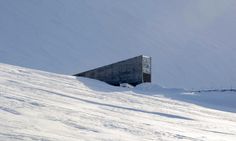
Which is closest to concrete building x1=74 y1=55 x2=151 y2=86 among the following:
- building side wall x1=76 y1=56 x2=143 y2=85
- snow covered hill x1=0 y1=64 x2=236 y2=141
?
building side wall x1=76 y1=56 x2=143 y2=85

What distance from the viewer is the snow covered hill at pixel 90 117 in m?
4.82

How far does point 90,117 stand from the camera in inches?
239

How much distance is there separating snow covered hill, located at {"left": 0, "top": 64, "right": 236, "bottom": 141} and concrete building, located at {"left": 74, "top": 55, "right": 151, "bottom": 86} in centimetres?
375

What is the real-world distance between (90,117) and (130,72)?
8.07 m

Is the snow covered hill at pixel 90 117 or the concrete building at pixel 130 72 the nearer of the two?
the snow covered hill at pixel 90 117

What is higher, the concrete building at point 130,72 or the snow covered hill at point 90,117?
the concrete building at point 130,72

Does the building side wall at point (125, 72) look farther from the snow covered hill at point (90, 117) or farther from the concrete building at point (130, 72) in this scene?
the snow covered hill at point (90, 117)

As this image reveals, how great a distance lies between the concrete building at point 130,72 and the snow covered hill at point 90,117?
3.75 meters

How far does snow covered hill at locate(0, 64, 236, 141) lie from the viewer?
4.82 meters

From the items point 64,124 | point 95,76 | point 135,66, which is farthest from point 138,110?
point 95,76

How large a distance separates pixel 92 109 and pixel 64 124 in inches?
66.9

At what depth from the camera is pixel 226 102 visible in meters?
12.7

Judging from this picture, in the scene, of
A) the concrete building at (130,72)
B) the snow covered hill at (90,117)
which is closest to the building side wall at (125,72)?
the concrete building at (130,72)

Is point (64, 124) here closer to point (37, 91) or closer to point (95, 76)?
point (37, 91)
